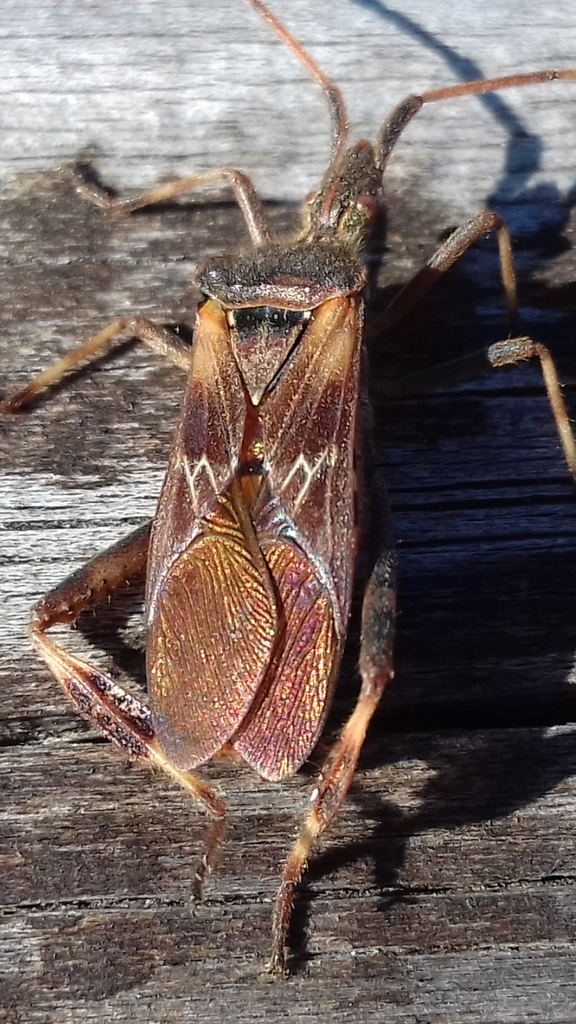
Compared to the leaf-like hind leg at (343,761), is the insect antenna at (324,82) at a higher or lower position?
higher

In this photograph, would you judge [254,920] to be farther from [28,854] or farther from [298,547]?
[298,547]

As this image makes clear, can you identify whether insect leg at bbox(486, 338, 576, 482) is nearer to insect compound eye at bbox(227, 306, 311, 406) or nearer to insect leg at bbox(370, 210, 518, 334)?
insect leg at bbox(370, 210, 518, 334)

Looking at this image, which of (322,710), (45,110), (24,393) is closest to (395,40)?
(45,110)

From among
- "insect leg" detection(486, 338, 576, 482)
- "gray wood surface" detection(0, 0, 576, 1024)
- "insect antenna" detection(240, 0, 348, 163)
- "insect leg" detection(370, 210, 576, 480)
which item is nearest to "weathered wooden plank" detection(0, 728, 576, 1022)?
"gray wood surface" detection(0, 0, 576, 1024)

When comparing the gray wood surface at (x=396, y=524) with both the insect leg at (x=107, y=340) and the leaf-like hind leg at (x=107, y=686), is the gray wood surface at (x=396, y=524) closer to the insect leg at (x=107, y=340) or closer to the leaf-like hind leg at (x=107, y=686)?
the insect leg at (x=107, y=340)

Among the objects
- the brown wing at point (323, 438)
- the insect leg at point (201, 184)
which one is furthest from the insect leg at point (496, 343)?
the insect leg at point (201, 184)

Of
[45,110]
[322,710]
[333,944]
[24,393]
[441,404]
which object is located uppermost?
[45,110]
